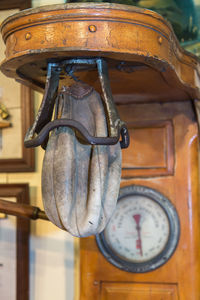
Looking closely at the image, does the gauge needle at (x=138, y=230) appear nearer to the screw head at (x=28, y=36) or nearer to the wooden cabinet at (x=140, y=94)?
the wooden cabinet at (x=140, y=94)

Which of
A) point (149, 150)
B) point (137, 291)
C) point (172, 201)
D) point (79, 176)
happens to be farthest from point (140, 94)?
point (137, 291)

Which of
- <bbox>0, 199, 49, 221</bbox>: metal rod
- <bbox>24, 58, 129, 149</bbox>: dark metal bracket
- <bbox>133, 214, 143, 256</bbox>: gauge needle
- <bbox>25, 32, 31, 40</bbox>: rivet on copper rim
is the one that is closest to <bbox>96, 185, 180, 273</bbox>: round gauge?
<bbox>133, 214, 143, 256</bbox>: gauge needle

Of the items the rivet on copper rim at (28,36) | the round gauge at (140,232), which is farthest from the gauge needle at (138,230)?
the rivet on copper rim at (28,36)

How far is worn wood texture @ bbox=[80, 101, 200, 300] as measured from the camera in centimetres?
158

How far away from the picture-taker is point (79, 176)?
114cm

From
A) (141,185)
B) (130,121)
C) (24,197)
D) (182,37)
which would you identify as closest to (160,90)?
(130,121)

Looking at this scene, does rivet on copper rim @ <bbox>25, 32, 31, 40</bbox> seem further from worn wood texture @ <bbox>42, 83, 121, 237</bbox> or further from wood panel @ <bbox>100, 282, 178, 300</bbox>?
wood panel @ <bbox>100, 282, 178, 300</bbox>

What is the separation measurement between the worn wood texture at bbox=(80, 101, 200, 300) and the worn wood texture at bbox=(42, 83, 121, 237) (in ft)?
1.57

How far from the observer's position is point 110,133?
3.61 ft

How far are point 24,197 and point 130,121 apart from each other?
0.54 meters

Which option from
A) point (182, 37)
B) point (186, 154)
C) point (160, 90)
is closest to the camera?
point (160, 90)

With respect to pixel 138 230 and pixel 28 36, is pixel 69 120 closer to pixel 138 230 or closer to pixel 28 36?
pixel 28 36

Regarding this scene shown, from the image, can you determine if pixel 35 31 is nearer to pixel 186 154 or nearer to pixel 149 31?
pixel 149 31

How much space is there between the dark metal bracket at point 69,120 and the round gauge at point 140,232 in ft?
1.58
